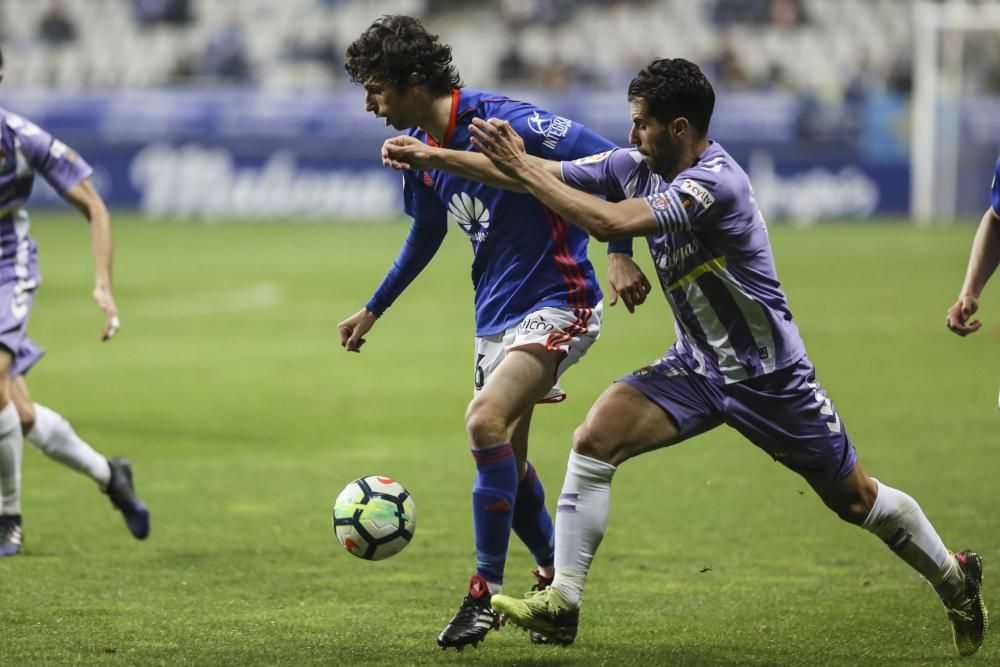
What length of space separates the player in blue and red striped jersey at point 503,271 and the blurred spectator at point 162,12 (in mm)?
32434

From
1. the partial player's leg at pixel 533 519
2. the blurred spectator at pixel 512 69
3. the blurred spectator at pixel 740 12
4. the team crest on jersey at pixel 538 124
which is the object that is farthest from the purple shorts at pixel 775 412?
the blurred spectator at pixel 740 12

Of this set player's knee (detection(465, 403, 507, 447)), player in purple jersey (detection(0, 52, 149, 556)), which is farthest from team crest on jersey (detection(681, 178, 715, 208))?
player in purple jersey (detection(0, 52, 149, 556))

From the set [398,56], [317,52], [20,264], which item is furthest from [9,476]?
[317,52]

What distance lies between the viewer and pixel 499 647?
551 centimetres

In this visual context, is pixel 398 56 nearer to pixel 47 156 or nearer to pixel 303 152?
pixel 47 156

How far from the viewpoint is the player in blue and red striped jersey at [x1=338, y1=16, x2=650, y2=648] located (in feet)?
17.8

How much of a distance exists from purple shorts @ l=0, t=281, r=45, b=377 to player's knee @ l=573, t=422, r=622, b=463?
2959 mm

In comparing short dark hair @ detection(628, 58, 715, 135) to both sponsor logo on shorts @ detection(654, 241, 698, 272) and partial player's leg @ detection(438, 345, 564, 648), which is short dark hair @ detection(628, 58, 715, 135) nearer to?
sponsor logo on shorts @ detection(654, 241, 698, 272)

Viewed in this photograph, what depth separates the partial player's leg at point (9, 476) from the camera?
705cm

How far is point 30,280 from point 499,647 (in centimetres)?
302

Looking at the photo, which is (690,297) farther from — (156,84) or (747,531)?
(156,84)

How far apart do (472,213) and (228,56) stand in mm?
30909

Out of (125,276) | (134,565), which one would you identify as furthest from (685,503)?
(125,276)

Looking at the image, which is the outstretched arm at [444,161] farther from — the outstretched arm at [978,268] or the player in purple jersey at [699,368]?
the outstretched arm at [978,268]
